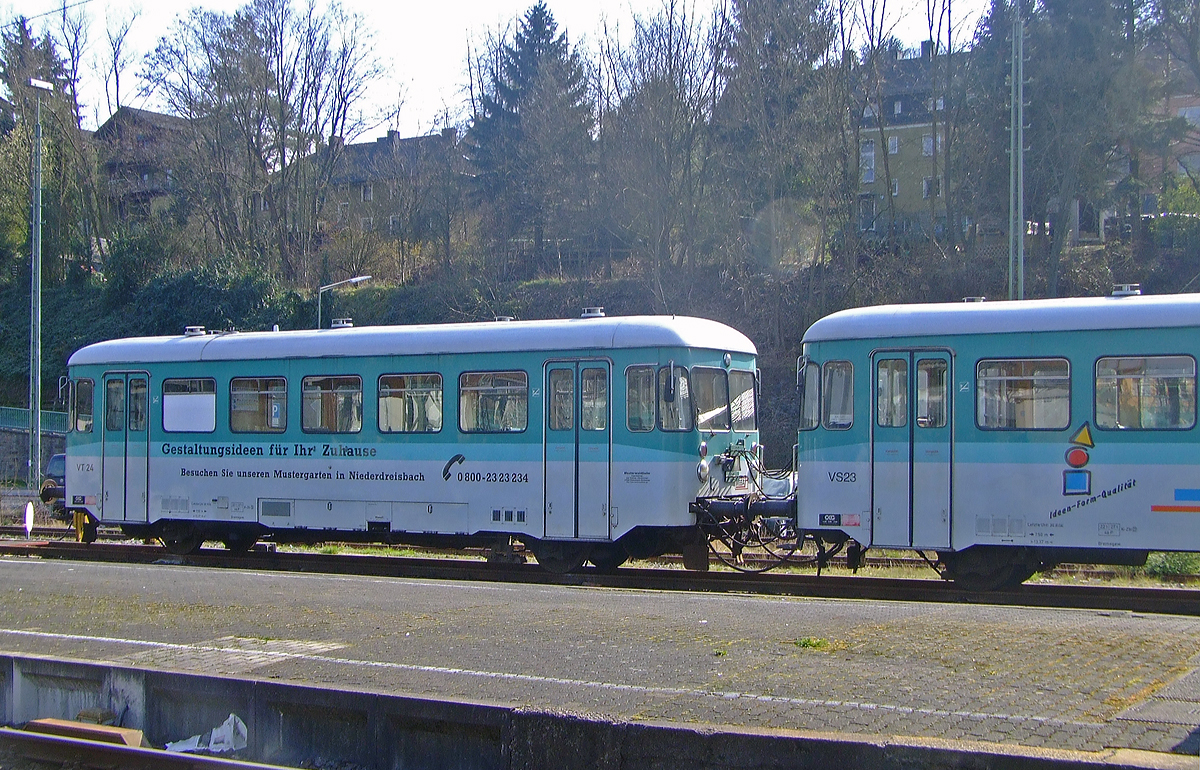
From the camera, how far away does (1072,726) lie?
19.5 ft

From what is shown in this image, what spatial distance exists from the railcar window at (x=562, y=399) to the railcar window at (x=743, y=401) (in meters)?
2.22

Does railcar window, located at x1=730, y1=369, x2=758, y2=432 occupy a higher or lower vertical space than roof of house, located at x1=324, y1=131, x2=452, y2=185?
lower

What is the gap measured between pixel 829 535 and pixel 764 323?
22.0 meters

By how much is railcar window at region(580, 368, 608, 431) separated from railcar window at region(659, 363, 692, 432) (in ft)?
2.49

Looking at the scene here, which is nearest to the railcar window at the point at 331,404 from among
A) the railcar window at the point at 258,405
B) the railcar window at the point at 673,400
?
the railcar window at the point at 258,405

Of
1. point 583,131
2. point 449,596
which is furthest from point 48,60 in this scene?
point 449,596

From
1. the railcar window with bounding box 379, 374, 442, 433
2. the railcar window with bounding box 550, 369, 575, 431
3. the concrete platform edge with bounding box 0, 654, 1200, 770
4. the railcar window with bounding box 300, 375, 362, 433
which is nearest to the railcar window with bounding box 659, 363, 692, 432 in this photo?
the railcar window with bounding box 550, 369, 575, 431

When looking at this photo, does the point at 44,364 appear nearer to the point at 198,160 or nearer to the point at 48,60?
the point at 198,160

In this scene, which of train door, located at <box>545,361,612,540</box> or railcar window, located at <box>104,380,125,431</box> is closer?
train door, located at <box>545,361,612,540</box>

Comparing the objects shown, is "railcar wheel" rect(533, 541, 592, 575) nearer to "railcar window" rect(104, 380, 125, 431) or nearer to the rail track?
the rail track

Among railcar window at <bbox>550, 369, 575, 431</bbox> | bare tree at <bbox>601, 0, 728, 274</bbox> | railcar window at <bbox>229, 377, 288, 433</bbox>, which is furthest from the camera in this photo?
bare tree at <bbox>601, 0, 728, 274</bbox>

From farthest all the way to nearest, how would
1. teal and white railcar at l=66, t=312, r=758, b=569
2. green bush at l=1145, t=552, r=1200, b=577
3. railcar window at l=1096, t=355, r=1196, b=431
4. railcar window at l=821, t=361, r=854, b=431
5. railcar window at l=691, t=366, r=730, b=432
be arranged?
green bush at l=1145, t=552, r=1200, b=577, railcar window at l=691, t=366, r=730, b=432, teal and white railcar at l=66, t=312, r=758, b=569, railcar window at l=821, t=361, r=854, b=431, railcar window at l=1096, t=355, r=1196, b=431

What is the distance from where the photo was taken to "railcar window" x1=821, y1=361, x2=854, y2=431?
1262 centimetres

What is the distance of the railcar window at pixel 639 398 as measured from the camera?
13602 millimetres
